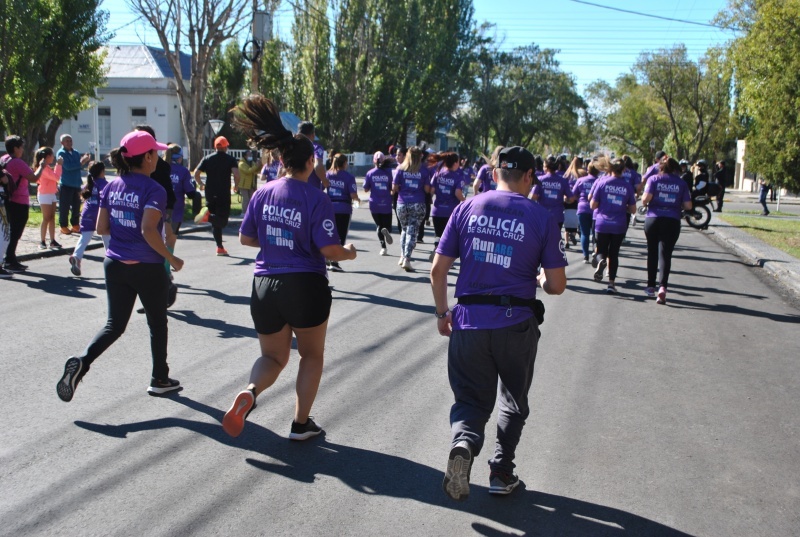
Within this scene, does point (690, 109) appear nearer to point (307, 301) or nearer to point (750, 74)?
point (750, 74)

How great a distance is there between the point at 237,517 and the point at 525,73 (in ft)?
212

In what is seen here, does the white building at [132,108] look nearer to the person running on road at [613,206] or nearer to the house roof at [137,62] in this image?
the house roof at [137,62]

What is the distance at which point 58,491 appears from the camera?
13.3 feet

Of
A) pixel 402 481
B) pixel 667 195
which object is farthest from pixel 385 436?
pixel 667 195

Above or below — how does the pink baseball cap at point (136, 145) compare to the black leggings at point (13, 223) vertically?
above

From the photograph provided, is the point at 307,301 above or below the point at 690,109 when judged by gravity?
below

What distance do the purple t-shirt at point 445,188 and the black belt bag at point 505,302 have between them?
8.17 metres

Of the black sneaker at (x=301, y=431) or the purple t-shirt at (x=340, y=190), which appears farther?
the purple t-shirt at (x=340, y=190)

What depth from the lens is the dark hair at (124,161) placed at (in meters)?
5.40

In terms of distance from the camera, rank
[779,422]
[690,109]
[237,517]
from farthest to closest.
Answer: [690,109] → [779,422] → [237,517]

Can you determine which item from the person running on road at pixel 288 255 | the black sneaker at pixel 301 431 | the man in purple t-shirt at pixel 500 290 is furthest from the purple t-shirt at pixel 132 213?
the man in purple t-shirt at pixel 500 290

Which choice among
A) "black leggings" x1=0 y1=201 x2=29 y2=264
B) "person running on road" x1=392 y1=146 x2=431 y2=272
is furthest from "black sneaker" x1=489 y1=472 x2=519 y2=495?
"black leggings" x1=0 y1=201 x2=29 y2=264

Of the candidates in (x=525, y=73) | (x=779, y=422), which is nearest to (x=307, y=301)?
(x=779, y=422)

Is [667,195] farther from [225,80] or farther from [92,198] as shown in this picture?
[225,80]
